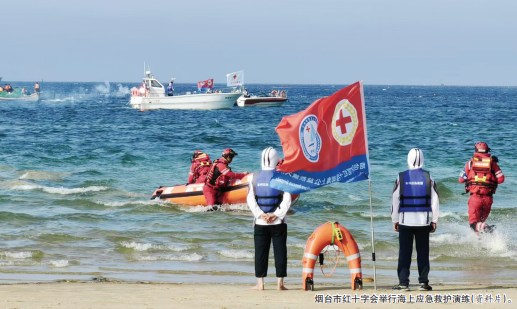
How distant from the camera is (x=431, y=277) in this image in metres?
9.45

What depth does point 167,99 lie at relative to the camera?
58.3 m

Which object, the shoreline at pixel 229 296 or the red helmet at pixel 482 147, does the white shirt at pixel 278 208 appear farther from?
the red helmet at pixel 482 147

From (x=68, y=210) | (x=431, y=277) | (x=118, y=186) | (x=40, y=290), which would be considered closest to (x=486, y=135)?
(x=118, y=186)

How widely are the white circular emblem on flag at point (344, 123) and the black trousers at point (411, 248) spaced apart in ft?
3.83

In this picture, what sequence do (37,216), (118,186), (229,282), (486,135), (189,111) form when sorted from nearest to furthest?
(229,282), (37,216), (118,186), (486,135), (189,111)

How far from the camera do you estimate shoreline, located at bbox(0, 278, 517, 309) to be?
280 inches

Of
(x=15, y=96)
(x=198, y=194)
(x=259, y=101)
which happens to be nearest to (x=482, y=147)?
(x=198, y=194)

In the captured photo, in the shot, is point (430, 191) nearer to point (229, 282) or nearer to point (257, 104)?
point (229, 282)

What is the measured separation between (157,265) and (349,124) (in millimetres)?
4213

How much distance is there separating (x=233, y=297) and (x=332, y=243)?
1.27m

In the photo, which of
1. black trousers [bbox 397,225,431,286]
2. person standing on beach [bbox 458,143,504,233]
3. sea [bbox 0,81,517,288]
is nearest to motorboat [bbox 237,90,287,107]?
sea [bbox 0,81,517,288]

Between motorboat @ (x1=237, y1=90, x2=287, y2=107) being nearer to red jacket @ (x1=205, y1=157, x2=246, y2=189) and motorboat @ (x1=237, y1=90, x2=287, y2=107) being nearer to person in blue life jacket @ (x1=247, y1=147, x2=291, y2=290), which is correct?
red jacket @ (x1=205, y1=157, x2=246, y2=189)

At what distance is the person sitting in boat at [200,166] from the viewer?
16.2 meters

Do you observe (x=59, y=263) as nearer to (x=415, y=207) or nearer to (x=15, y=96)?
(x=415, y=207)
